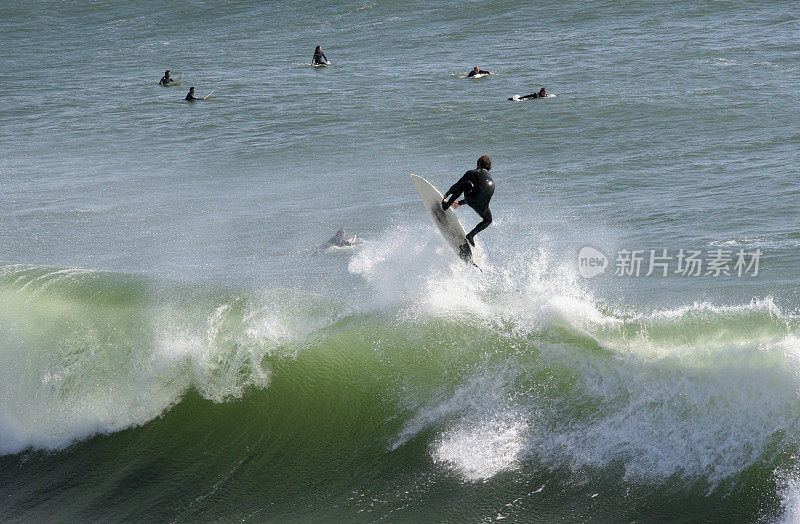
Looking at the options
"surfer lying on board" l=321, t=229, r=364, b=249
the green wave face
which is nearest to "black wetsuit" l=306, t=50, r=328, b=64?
"surfer lying on board" l=321, t=229, r=364, b=249

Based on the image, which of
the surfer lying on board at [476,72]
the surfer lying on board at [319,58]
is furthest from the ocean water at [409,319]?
the surfer lying on board at [319,58]

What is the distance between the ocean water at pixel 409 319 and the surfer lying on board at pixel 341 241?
0.96ft

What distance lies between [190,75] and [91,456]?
28.4 m

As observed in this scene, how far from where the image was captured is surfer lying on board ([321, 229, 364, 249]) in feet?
44.5

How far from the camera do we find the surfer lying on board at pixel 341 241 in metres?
13.6

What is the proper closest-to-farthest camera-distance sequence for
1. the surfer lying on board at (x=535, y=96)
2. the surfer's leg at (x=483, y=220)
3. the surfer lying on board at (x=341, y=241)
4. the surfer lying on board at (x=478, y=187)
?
the surfer lying on board at (x=478, y=187)
the surfer's leg at (x=483, y=220)
the surfer lying on board at (x=341, y=241)
the surfer lying on board at (x=535, y=96)

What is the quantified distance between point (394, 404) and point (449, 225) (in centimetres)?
333

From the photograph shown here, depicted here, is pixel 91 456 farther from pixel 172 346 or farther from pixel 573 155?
pixel 573 155

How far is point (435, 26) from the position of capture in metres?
35.2

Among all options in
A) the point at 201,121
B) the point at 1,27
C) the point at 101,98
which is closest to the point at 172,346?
the point at 201,121

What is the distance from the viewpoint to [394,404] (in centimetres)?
809

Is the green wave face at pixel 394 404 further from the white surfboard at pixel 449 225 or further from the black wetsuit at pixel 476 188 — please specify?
the black wetsuit at pixel 476 188

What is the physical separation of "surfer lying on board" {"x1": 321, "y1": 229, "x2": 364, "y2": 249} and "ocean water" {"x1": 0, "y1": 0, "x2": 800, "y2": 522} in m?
0.29

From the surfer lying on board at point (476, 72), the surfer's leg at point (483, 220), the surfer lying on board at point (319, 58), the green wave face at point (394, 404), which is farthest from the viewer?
the surfer lying on board at point (319, 58)
